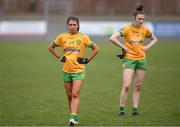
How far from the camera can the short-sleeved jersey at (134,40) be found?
13.0 meters

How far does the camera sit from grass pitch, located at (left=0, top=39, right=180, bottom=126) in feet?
41.2

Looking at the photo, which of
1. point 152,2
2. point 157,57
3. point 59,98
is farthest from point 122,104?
point 152,2

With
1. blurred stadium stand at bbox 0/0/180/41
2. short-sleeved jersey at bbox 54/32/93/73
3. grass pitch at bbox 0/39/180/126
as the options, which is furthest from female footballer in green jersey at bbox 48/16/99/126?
blurred stadium stand at bbox 0/0/180/41

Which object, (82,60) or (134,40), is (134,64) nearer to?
(134,40)

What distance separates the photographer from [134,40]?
13.0 metres

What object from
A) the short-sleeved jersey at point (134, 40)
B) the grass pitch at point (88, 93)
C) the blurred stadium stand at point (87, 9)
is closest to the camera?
the grass pitch at point (88, 93)

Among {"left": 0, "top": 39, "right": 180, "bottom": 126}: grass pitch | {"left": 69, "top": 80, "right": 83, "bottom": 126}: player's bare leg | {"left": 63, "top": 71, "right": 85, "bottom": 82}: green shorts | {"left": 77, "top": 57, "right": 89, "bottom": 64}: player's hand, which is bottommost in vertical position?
{"left": 0, "top": 39, "right": 180, "bottom": 126}: grass pitch

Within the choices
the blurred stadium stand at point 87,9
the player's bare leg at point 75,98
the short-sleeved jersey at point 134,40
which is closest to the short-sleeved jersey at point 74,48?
the player's bare leg at point 75,98

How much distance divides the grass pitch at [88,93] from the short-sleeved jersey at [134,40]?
1242 mm

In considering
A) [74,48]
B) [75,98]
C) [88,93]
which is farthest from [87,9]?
[75,98]

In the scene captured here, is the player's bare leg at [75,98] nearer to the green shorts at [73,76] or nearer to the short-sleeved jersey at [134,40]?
the green shorts at [73,76]

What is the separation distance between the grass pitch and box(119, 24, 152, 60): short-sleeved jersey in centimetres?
124

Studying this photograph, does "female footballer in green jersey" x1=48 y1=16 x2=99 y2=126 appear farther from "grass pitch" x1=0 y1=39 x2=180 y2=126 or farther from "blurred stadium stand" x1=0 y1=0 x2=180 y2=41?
"blurred stadium stand" x1=0 y1=0 x2=180 y2=41

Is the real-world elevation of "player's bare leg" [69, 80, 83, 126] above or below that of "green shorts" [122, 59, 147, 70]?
below
